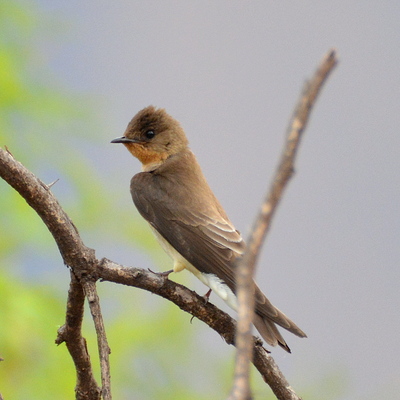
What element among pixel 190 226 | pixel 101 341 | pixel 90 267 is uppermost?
pixel 190 226

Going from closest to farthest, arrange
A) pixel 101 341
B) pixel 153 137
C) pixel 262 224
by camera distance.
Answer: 1. pixel 262 224
2. pixel 101 341
3. pixel 153 137

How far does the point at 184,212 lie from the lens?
155 inches

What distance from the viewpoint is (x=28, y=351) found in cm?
429

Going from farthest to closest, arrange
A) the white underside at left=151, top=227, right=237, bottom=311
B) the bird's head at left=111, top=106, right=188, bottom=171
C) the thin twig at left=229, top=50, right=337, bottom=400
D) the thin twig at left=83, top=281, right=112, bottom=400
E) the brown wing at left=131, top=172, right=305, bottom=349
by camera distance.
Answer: the bird's head at left=111, top=106, right=188, bottom=171, the brown wing at left=131, top=172, right=305, bottom=349, the white underside at left=151, top=227, right=237, bottom=311, the thin twig at left=83, top=281, right=112, bottom=400, the thin twig at left=229, top=50, right=337, bottom=400

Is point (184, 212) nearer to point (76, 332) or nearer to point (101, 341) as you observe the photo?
point (76, 332)

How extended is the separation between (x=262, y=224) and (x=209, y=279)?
99.2 inches

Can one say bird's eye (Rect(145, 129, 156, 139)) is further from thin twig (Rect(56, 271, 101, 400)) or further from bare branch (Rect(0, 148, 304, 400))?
thin twig (Rect(56, 271, 101, 400))

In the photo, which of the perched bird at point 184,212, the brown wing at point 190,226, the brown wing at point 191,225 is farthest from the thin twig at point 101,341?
the brown wing at point 190,226

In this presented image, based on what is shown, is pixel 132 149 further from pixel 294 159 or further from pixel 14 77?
pixel 294 159

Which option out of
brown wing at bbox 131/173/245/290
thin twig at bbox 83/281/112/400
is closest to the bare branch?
thin twig at bbox 83/281/112/400

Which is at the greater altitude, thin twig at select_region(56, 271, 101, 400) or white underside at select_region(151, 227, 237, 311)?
white underside at select_region(151, 227, 237, 311)

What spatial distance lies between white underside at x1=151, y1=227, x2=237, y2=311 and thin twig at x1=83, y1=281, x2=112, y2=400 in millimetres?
983

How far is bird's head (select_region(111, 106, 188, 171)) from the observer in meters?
4.70

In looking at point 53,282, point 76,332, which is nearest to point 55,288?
point 53,282
